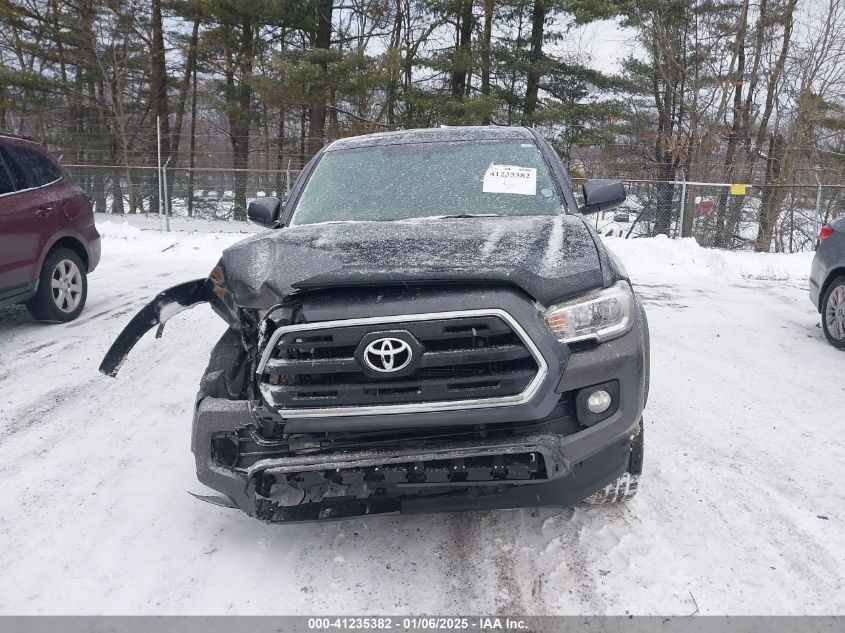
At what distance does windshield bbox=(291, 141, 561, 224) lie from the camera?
3549 millimetres

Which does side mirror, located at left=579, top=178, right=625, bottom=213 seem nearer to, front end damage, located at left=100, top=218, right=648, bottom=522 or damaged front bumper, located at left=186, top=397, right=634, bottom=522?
front end damage, located at left=100, top=218, right=648, bottom=522

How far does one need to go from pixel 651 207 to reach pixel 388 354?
15495mm

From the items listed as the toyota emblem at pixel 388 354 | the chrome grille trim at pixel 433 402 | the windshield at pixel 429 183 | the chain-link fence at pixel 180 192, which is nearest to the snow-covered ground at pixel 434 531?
the chrome grille trim at pixel 433 402

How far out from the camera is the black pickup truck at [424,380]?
227cm

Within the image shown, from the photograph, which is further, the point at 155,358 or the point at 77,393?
the point at 155,358

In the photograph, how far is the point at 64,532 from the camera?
2854mm

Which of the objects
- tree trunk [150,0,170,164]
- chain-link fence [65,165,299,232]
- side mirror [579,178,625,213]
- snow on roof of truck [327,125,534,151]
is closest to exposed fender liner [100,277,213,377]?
snow on roof of truck [327,125,534,151]

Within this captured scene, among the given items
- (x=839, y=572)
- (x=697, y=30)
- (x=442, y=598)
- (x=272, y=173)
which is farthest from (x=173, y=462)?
(x=697, y=30)

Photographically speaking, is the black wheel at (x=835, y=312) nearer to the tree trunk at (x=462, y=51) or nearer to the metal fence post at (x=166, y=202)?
the metal fence post at (x=166, y=202)

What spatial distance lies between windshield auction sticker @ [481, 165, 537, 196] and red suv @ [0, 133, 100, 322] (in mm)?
4605

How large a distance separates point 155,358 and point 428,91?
663 inches

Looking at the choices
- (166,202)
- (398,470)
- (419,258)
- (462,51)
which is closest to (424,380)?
(398,470)

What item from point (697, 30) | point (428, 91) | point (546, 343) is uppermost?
point (697, 30)

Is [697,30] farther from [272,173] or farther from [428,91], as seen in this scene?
[272,173]
